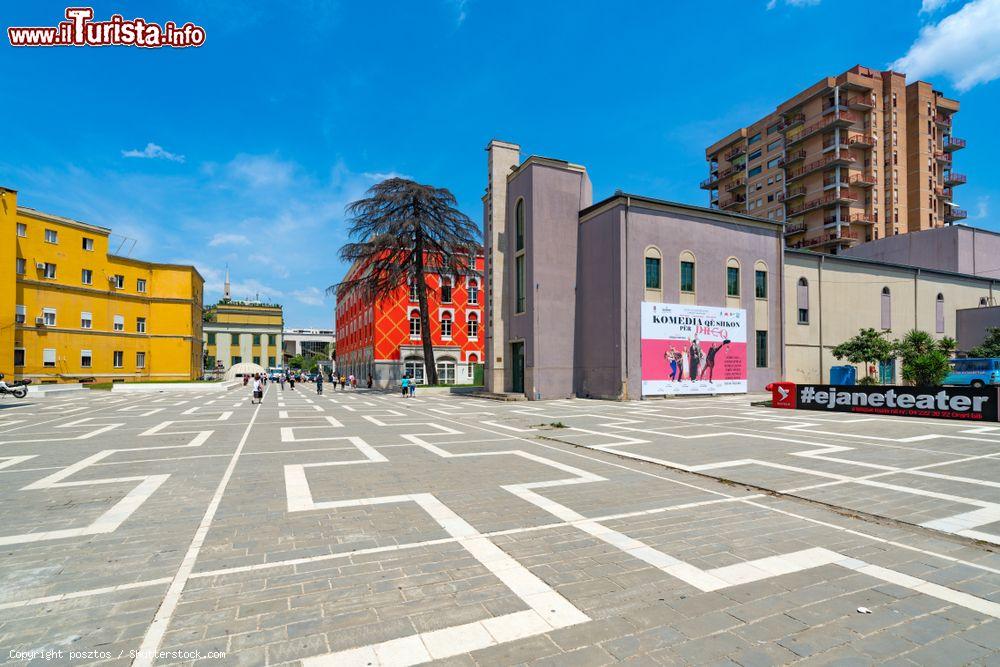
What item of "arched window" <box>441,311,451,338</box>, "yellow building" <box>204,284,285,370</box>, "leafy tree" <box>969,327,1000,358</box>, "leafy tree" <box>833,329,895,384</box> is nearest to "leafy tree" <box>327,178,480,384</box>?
"arched window" <box>441,311,451,338</box>

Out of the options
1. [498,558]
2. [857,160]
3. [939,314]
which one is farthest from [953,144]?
[498,558]

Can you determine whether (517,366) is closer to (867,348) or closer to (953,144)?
(867,348)

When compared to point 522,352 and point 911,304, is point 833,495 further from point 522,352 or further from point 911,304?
point 911,304

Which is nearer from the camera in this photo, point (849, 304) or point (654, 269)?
point (654, 269)

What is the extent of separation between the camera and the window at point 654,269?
28920mm

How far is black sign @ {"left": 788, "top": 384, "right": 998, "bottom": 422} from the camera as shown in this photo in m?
16.0

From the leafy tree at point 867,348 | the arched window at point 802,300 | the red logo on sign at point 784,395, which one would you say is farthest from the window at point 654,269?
the arched window at point 802,300

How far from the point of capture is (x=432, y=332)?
51219 mm

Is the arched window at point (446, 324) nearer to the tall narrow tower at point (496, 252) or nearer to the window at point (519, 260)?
the tall narrow tower at point (496, 252)

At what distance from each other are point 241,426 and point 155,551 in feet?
38.2

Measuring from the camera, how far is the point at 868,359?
2662 cm

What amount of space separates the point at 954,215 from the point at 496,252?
2541 inches

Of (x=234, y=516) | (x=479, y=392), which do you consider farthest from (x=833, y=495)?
(x=479, y=392)

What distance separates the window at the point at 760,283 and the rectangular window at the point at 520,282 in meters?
15.3
